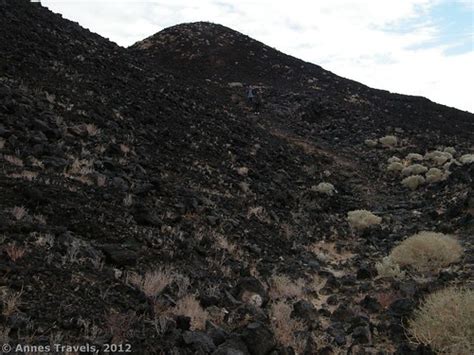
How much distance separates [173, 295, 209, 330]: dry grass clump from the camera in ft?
20.0

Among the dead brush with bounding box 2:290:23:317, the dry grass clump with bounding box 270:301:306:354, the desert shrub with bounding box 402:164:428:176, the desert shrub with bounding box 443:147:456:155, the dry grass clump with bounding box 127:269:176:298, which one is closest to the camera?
the dead brush with bounding box 2:290:23:317

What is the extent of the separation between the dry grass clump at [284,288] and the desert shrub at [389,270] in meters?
2.12

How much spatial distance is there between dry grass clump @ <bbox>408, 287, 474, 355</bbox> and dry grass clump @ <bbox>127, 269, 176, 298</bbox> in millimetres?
3630

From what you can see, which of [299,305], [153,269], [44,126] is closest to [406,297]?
[299,305]

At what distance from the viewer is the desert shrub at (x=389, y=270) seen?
9984mm

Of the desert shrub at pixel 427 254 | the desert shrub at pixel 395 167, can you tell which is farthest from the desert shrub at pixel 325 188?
the desert shrub at pixel 427 254

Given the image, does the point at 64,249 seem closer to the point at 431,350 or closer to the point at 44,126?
the point at 431,350

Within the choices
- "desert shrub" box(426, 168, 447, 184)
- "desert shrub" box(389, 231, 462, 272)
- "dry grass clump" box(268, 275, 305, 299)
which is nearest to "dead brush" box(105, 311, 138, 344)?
"dry grass clump" box(268, 275, 305, 299)

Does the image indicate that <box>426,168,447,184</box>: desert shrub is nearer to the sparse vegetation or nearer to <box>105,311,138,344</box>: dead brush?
the sparse vegetation

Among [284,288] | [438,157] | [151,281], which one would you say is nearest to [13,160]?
[151,281]

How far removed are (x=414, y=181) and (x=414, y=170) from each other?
1872mm

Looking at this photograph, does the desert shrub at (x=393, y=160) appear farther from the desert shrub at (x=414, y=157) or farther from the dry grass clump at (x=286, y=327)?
the dry grass clump at (x=286, y=327)

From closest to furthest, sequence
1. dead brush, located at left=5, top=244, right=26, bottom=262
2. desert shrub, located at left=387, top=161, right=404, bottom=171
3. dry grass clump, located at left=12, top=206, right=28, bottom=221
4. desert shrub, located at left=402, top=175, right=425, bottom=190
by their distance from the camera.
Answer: dead brush, located at left=5, top=244, right=26, bottom=262 → dry grass clump, located at left=12, top=206, right=28, bottom=221 → desert shrub, located at left=402, top=175, right=425, bottom=190 → desert shrub, located at left=387, top=161, right=404, bottom=171

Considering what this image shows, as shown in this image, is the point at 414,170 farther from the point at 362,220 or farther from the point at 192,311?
the point at 192,311
